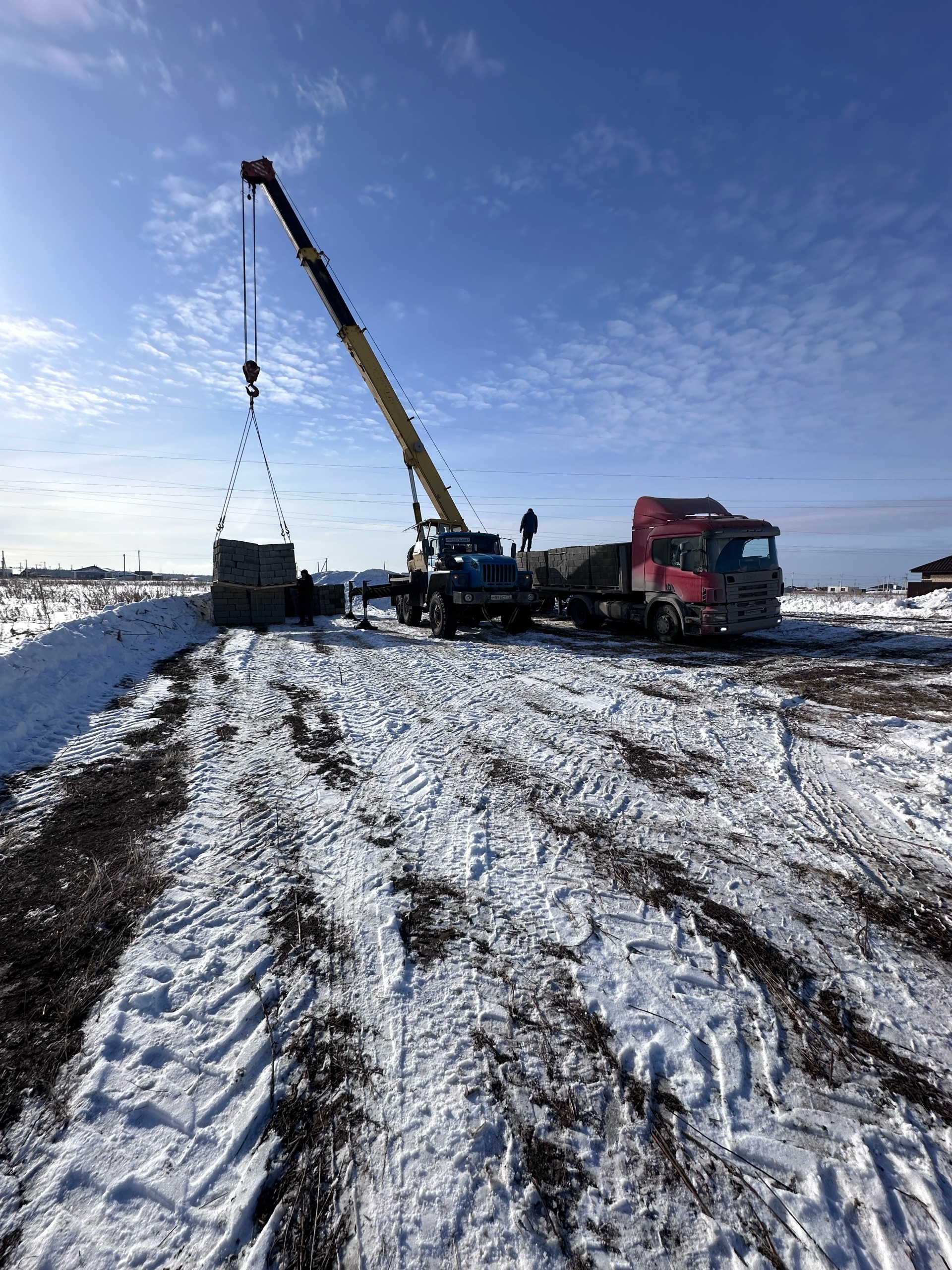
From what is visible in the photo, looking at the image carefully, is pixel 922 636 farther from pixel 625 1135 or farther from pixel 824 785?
pixel 625 1135

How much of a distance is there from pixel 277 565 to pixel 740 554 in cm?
1276

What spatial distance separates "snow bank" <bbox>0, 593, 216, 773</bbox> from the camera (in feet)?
17.7

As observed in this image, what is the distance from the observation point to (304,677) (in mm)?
8344

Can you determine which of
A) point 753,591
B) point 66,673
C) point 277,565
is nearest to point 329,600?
point 277,565

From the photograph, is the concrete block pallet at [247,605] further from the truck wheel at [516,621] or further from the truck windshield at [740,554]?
the truck windshield at [740,554]

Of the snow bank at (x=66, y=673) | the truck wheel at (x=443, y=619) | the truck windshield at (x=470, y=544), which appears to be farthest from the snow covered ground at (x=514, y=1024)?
the truck windshield at (x=470, y=544)

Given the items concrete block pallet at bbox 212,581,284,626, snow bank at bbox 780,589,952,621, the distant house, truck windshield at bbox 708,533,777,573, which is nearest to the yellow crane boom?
concrete block pallet at bbox 212,581,284,626

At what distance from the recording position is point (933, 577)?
27797 mm

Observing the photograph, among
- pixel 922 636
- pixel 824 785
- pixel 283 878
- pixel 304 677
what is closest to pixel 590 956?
pixel 283 878

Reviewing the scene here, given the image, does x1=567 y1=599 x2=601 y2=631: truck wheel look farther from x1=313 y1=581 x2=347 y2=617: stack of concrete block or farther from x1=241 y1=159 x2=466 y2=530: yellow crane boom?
x1=313 y1=581 x2=347 y2=617: stack of concrete block

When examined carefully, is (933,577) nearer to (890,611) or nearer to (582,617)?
(890,611)

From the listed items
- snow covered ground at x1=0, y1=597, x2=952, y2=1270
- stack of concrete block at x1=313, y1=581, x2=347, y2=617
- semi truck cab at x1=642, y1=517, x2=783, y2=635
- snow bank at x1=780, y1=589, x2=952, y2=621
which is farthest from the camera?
stack of concrete block at x1=313, y1=581, x2=347, y2=617

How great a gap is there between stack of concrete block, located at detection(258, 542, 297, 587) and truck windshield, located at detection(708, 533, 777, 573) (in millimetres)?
11591

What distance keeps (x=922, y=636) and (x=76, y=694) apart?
1582 cm
